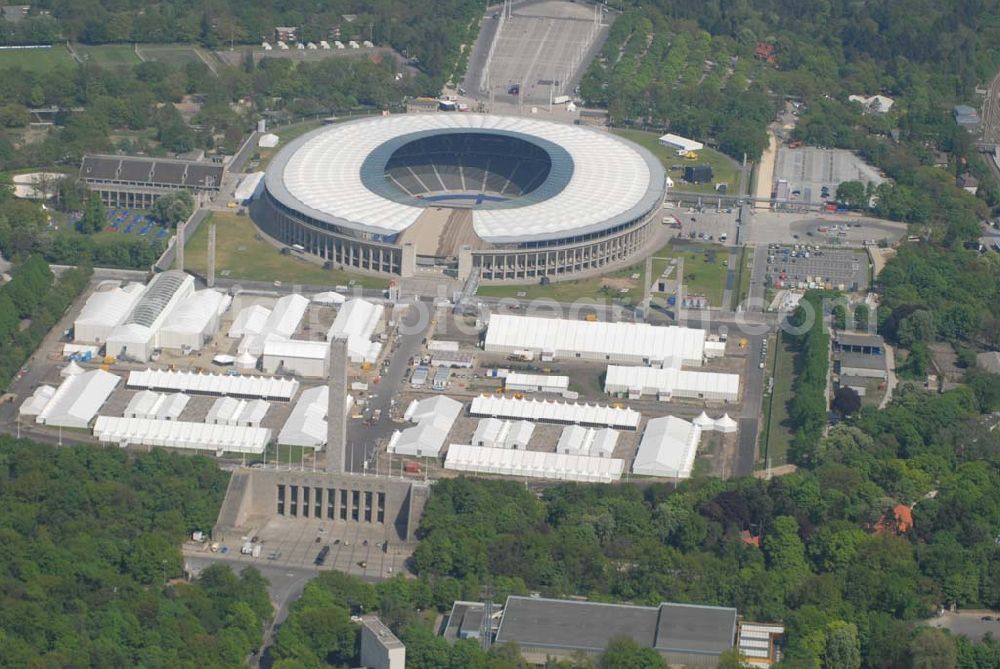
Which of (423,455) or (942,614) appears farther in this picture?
(423,455)

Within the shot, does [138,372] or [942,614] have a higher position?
[942,614]

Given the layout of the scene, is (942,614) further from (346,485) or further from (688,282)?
(688,282)

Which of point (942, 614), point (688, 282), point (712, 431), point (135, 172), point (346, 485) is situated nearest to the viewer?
point (942, 614)

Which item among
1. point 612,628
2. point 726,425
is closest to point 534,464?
point 726,425

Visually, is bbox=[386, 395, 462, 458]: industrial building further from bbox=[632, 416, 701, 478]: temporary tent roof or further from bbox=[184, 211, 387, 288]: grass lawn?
Result: bbox=[184, 211, 387, 288]: grass lawn

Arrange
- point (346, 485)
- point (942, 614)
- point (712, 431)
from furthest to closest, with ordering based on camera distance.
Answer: point (712, 431) → point (346, 485) → point (942, 614)

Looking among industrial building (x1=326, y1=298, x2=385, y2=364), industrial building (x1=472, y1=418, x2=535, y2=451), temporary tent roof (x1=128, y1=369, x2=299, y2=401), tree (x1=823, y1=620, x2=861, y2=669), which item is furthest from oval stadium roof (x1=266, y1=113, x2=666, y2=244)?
tree (x1=823, y1=620, x2=861, y2=669)

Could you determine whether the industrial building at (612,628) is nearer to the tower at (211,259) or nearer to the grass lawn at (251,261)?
the tower at (211,259)

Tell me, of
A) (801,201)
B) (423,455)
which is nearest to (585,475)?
(423,455)
